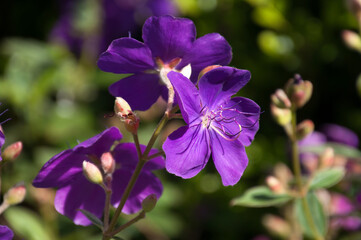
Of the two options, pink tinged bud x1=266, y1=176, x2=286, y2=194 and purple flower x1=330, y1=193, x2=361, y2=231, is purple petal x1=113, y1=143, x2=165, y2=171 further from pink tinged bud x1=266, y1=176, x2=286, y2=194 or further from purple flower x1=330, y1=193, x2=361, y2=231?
purple flower x1=330, y1=193, x2=361, y2=231

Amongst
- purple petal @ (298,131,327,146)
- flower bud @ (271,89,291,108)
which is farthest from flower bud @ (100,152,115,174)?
purple petal @ (298,131,327,146)

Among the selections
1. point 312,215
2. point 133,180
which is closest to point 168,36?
point 133,180

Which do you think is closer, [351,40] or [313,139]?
[351,40]

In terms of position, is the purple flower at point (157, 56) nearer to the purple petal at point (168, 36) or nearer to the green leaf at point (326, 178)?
the purple petal at point (168, 36)

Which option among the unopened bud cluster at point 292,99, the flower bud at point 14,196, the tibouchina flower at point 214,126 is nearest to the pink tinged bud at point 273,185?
the unopened bud cluster at point 292,99

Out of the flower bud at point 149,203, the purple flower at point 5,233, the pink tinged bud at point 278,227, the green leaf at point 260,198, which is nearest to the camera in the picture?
the purple flower at point 5,233

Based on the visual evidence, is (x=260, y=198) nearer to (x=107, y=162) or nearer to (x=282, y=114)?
(x=282, y=114)
